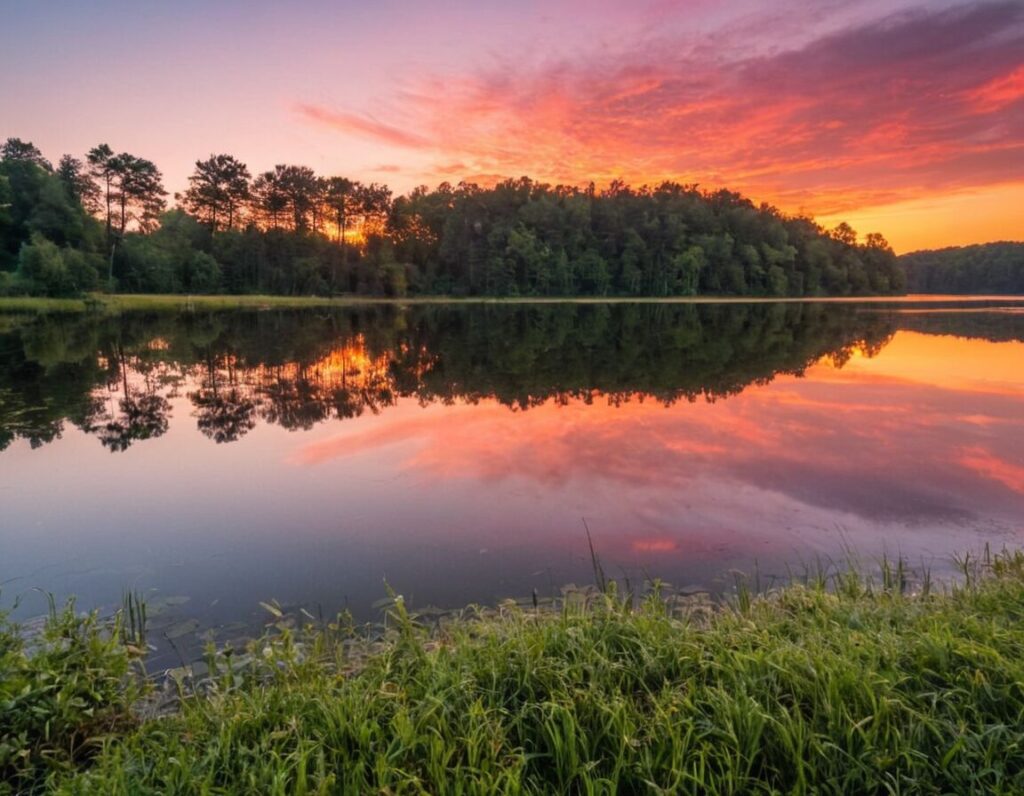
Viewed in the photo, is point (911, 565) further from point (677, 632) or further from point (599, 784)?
point (599, 784)

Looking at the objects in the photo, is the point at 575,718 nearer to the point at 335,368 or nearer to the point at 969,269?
the point at 335,368

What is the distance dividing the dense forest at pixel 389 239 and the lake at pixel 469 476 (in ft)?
155

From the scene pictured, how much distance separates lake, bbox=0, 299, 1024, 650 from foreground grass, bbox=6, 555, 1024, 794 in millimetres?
1840

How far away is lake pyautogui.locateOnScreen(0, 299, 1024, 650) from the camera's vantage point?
6781mm

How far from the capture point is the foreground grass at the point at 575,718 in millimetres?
3148

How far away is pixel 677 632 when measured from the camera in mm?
4594

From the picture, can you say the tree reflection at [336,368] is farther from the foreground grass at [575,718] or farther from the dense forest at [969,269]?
the dense forest at [969,269]

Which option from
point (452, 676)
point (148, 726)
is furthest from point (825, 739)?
point (148, 726)

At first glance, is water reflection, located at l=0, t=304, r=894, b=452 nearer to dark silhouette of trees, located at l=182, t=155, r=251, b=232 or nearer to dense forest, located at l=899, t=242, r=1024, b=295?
dark silhouette of trees, located at l=182, t=155, r=251, b=232

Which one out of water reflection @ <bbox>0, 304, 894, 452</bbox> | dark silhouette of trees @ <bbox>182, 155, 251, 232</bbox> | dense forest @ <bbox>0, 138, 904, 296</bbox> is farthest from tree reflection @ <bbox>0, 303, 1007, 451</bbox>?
dark silhouette of trees @ <bbox>182, 155, 251, 232</bbox>

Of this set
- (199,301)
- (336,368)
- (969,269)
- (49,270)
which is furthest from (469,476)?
(969,269)

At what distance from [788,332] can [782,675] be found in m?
37.6

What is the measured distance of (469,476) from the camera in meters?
10.2

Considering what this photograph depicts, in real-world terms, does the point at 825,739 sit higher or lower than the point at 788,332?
lower
